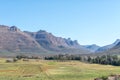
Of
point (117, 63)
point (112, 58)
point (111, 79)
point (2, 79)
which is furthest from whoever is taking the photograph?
point (112, 58)

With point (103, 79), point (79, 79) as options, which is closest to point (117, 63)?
point (79, 79)

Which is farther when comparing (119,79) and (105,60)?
(105,60)

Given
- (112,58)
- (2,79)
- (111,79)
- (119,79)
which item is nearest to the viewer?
(119,79)

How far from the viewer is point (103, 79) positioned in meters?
68.3

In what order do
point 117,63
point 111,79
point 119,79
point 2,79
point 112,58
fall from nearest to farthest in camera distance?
1. point 119,79
2. point 111,79
3. point 2,79
4. point 117,63
5. point 112,58

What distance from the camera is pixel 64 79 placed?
86.5 m

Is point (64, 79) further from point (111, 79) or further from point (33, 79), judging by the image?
point (111, 79)

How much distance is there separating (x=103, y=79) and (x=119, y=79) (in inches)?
315

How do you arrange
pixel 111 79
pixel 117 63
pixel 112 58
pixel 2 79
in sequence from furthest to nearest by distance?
pixel 112 58
pixel 117 63
pixel 2 79
pixel 111 79

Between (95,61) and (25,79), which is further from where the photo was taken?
(95,61)

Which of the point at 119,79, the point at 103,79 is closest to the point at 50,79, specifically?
the point at 103,79

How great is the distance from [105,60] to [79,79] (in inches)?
4165

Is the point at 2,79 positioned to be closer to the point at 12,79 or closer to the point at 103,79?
the point at 12,79

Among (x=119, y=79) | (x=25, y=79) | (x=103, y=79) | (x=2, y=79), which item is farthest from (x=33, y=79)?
(x=119, y=79)
